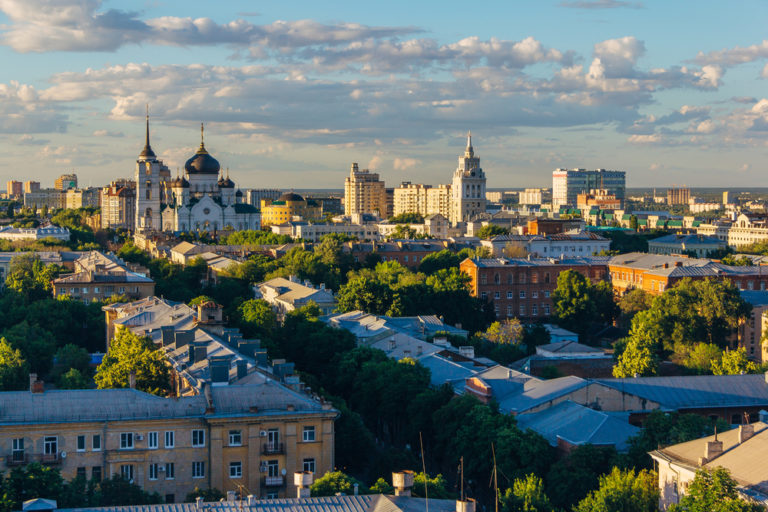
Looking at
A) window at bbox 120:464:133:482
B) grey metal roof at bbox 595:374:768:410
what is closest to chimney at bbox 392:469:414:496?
window at bbox 120:464:133:482

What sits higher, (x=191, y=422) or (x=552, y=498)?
(x=191, y=422)

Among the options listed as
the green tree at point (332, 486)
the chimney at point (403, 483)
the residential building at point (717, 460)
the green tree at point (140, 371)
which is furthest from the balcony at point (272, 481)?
the residential building at point (717, 460)

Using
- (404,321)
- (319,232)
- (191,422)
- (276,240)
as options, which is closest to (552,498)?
(191,422)

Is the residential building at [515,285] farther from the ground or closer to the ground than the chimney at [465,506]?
closer to the ground

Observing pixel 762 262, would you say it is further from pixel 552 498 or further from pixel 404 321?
pixel 552 498

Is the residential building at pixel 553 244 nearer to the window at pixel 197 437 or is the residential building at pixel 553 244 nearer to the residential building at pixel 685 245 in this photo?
the residential building at pixel 685 245

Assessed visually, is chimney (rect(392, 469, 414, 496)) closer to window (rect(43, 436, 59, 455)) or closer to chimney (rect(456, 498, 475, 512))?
chimney (rect(456, 498, 475, 512))
